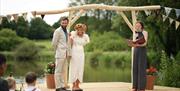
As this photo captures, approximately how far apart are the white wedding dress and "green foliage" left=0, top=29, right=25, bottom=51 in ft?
110

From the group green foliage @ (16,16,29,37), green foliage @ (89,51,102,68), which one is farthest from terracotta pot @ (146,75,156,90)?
green foliage @ (16,16,29,37)

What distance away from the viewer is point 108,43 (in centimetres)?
4572

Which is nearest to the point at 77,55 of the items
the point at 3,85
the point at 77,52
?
the point at 77,52

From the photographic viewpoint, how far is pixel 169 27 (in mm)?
20172

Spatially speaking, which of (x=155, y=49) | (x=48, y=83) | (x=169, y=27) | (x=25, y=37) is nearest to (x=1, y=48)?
(x=25, y=37)

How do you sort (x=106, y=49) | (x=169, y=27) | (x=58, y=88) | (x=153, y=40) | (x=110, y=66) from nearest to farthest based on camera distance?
(x=58, y=88), (x=169, y=27), (x=153, y=40), (x=110, y=66), (x=106, y=49)

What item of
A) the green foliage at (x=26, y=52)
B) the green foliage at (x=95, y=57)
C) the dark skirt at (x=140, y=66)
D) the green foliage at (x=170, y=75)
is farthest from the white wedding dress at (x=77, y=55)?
the green foliage at (x=26, y=52)

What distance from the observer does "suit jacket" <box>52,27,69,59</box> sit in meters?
10.2

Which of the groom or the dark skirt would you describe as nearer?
the groom

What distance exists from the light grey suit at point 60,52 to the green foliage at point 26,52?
1141 inches

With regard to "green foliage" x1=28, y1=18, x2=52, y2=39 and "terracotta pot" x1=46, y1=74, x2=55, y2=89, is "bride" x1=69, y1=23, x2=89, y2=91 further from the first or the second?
"green foliage" x1=28, y1=18, x2=52, y2=39

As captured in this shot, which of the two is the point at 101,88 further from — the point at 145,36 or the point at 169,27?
the point at 169,27

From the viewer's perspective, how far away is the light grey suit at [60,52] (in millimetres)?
10250

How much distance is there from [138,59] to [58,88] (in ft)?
6.05
